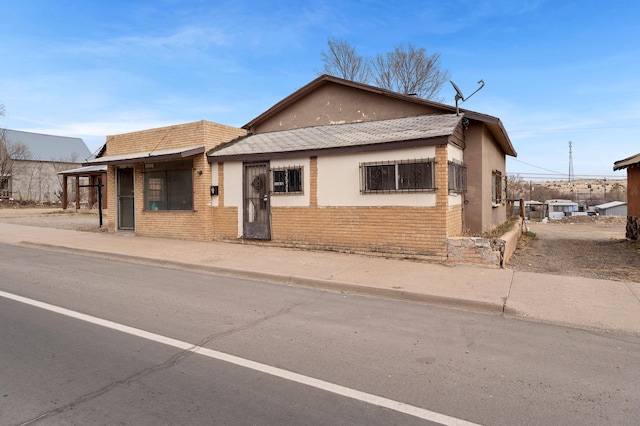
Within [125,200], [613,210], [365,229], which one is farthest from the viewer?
[613,210]

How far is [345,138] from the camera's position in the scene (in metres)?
11.7

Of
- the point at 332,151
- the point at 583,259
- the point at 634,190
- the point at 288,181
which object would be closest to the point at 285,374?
the point at 332,151

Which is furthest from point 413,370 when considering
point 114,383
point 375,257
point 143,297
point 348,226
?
point 348,226

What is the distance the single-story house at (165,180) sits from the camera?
1345cm

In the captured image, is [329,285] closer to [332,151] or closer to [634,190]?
[332,151]

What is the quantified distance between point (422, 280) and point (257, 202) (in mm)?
6160

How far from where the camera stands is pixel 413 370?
4227 mm

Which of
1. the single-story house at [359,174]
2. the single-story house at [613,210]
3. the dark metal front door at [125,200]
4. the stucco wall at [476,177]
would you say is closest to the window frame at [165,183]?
the single-story house at [359,174]

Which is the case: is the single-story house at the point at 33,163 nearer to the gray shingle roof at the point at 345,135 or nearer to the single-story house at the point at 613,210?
the gray shingle roof at the point at 345,135

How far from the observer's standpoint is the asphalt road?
11.1ft

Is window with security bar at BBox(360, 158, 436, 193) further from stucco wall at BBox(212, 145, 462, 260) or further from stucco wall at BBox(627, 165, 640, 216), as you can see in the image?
stucco wall at BBox(627, 165, 640, 216)

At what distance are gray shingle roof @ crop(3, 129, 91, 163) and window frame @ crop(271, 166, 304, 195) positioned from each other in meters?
42.8

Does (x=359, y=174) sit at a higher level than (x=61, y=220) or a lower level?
higher

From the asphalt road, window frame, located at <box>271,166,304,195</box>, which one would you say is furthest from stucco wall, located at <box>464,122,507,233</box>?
the asphalt road
